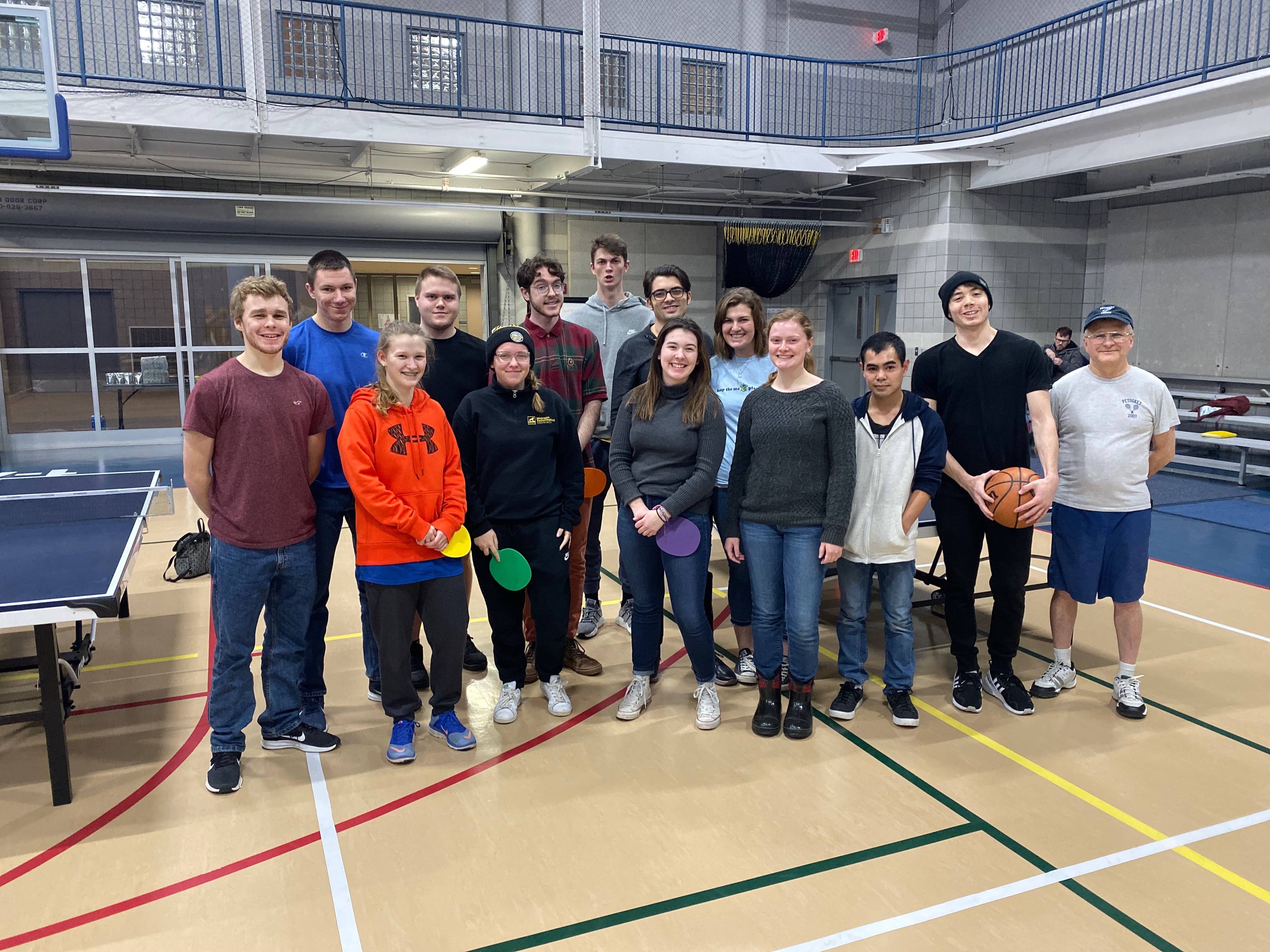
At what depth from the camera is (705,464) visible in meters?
3.41

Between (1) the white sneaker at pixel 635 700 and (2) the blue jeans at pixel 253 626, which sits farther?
(1) the white sneaker at pixel 635 700

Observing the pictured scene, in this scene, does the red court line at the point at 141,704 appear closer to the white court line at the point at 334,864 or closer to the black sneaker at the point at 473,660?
the white court line at the point at 334,864

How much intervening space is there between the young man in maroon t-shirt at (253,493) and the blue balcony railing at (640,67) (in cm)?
621

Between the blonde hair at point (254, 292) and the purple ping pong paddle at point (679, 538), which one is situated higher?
the blonde hair at point (254, 292)

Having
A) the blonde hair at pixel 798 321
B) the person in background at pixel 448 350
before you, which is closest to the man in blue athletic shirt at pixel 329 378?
the person in background at pixel 448 350

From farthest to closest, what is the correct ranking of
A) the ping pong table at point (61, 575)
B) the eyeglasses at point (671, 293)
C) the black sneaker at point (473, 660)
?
the black sneaker at point (473, 660), the eyeglasses at point (671, 293), the ping pong table at point (61, 575)

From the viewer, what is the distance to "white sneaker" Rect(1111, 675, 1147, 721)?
362 centimetres

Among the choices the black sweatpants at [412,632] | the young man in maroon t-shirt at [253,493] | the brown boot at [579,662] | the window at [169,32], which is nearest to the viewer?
the young man in maroon t-shirt at [253,493]

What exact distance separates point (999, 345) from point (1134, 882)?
201 centimetres

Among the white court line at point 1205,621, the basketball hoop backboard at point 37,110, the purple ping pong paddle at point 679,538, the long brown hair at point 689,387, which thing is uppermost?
the basketball hoop backboard at point 37,110

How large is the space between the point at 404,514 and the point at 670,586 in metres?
1.10

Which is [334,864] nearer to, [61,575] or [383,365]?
[61,575]

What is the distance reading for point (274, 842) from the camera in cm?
274

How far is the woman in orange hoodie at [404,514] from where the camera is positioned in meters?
3.03
